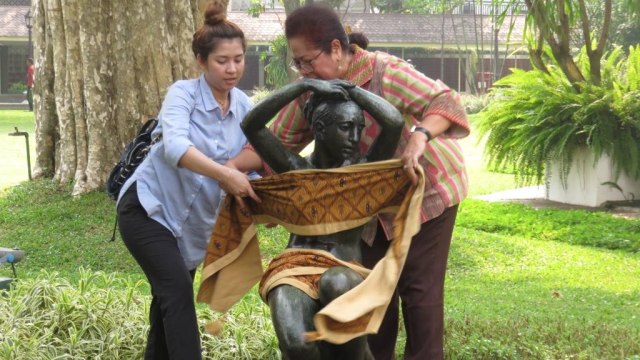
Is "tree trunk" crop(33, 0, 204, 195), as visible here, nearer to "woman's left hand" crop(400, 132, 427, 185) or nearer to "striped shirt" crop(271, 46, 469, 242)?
"striped shirt" crop(271, 46, 469, 242)

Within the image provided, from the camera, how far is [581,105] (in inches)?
516

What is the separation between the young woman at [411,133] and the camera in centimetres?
416

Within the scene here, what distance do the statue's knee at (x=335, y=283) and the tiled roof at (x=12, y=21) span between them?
3883cm

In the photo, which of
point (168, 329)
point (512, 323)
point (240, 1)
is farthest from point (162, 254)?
point (240, 1)

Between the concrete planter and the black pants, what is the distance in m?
9.65

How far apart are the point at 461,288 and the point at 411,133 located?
4.49 m

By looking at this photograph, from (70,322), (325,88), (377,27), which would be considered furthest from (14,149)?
(377,27)

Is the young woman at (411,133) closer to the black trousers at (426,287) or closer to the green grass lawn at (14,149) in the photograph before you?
the black trousers at (426,287)

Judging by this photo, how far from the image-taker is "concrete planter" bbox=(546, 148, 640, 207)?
→ 13.6m

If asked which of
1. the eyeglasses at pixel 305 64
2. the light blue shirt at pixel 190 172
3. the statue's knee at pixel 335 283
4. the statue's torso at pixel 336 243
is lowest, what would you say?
the statue's knee at pixel 335 283

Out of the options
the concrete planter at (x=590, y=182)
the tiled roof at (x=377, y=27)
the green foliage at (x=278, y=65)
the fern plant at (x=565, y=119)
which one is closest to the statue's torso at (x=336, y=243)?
the fern plant at (x=565, y=119)

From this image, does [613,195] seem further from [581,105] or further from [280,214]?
→ [280,214]

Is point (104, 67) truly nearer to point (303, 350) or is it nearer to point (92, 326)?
point (92, 326)

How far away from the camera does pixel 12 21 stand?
137ft
